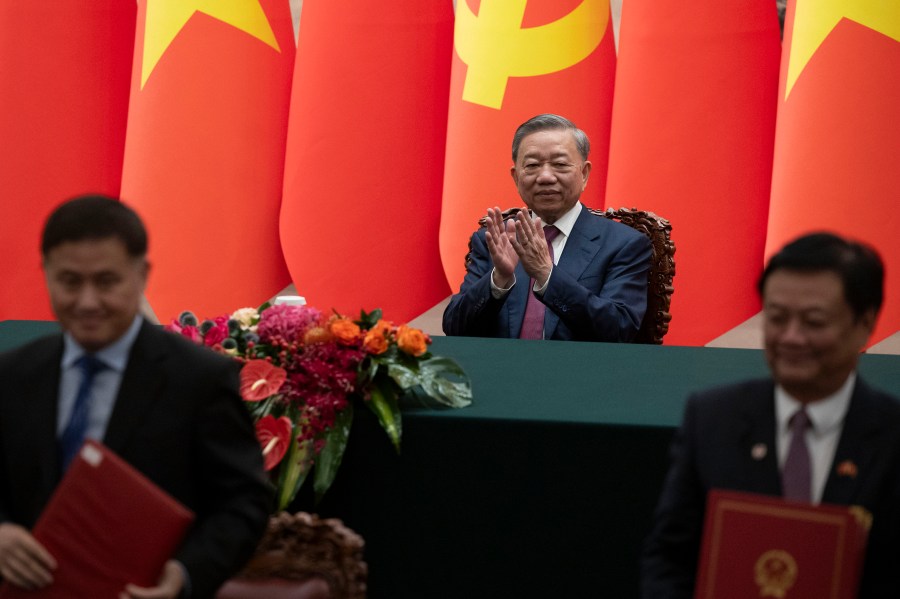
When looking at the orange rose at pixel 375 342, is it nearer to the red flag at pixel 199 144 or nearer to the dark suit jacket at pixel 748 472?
the dark suit jacket at pixel 748 472

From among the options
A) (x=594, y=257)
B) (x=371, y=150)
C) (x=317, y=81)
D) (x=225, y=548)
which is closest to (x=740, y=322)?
(x=594, y=257)

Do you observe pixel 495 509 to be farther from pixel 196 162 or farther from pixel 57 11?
pixel 57 11

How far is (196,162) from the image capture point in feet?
14.1

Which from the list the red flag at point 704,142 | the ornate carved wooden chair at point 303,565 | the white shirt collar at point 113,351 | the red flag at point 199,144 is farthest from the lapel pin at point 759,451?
the red flag at point 199,144

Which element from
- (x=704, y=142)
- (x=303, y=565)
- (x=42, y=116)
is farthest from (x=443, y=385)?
(x=42, y=116)

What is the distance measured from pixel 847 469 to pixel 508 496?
81cm

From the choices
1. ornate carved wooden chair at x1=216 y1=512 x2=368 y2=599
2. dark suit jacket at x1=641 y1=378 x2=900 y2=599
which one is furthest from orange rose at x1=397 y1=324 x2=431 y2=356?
dark suit jacket at x1=641 y1=378 x2=900 y2=599

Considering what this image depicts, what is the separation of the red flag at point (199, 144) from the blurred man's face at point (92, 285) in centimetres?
297

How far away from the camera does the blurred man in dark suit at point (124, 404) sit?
1.35 m

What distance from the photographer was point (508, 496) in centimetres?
203

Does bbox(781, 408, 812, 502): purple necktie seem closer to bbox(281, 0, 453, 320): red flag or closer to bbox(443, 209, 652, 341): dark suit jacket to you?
bbox(443, 209, 652, 341): dark suit jacket

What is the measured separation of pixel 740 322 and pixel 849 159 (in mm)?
682

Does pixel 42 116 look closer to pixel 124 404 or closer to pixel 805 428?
pixel 124 404

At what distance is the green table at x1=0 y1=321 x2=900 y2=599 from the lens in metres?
1.99
